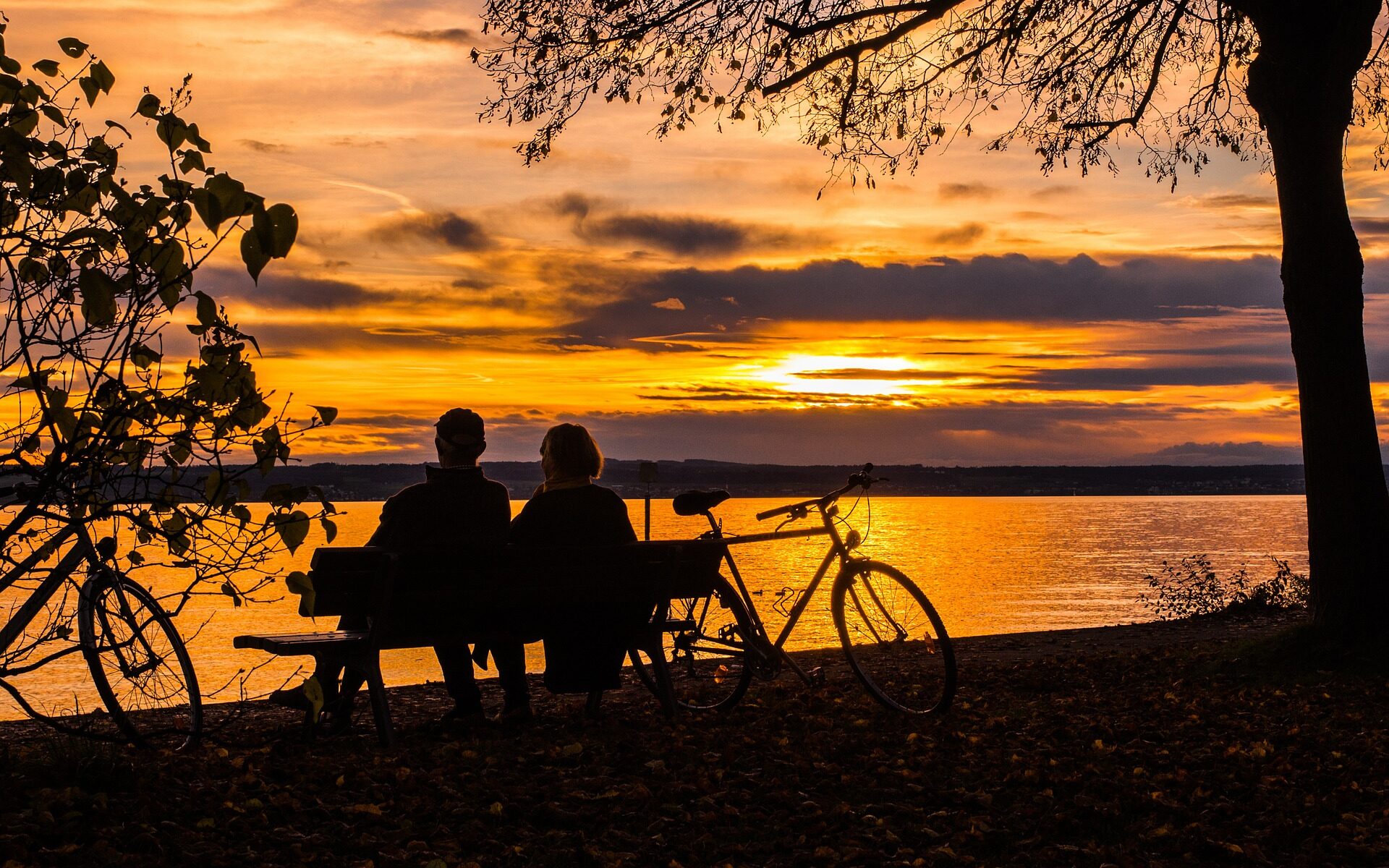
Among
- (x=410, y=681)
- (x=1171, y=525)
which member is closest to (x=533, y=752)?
(x=410, y=681)

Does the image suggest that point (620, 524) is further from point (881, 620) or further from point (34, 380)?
point (34, 380)

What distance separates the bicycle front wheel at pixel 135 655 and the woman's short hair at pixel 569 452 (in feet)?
7.77

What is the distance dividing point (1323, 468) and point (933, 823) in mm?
5546

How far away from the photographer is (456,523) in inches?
288

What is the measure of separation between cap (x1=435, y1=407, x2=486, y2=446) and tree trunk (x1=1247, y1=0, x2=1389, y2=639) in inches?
238

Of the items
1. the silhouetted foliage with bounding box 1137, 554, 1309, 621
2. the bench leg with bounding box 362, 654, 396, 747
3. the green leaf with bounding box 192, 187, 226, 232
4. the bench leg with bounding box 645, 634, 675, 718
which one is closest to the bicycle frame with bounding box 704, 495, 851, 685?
the bench leg with bounding box 645, 634, 675, 718

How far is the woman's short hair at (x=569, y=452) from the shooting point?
7.64 metres

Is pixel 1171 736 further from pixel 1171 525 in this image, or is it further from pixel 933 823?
pixel 1171 525

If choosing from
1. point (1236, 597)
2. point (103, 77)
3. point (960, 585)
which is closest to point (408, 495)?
point (103, 77)

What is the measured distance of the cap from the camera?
736cm

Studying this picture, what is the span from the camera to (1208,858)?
16.5 ft

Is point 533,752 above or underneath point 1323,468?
underneath

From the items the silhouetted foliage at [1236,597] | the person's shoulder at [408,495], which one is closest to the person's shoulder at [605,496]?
the person's shoulder at [408,495]

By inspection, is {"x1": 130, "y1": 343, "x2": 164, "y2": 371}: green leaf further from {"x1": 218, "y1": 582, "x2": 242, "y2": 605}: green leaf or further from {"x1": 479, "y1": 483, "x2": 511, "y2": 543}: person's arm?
{"x1": 479, "y1": 483, "x2": 511, "y2": 543}: person's arm
